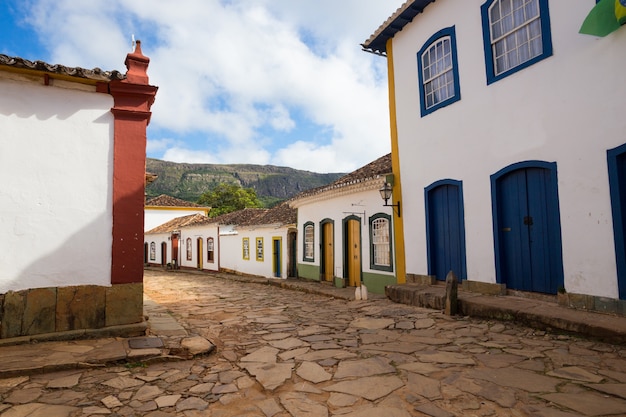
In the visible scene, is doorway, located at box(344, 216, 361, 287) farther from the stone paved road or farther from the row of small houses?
the stone paved road

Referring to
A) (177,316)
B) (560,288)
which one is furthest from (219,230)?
(560,288)

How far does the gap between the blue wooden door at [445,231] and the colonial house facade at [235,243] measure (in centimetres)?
846

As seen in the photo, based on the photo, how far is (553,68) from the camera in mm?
5891

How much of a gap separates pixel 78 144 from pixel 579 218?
7207 millimetres

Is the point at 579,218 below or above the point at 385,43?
below

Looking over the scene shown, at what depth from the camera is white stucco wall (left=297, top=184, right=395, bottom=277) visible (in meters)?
10.7

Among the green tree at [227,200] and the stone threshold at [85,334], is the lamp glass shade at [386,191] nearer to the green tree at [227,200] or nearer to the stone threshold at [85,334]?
the stone threshold at [85,334]

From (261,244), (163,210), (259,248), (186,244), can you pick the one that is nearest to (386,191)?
(261,244)

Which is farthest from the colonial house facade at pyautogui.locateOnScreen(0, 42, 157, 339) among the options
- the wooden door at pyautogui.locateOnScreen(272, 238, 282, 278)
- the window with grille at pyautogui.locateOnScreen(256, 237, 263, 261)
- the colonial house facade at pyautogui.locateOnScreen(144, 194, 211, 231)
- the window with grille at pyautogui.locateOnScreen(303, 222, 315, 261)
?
the colonial house facade at pyautogui.locateOnScreen(144, 194, 211, 231)

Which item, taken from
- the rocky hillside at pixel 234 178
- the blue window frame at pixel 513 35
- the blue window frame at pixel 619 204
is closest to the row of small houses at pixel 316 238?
the blue window frame at pixel 513 35

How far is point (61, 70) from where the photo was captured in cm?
504

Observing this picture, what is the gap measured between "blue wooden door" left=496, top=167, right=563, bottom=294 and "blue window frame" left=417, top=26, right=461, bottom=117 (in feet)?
7.19

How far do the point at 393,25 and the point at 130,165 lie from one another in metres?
6.84

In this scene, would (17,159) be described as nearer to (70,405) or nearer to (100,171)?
(100,171)
